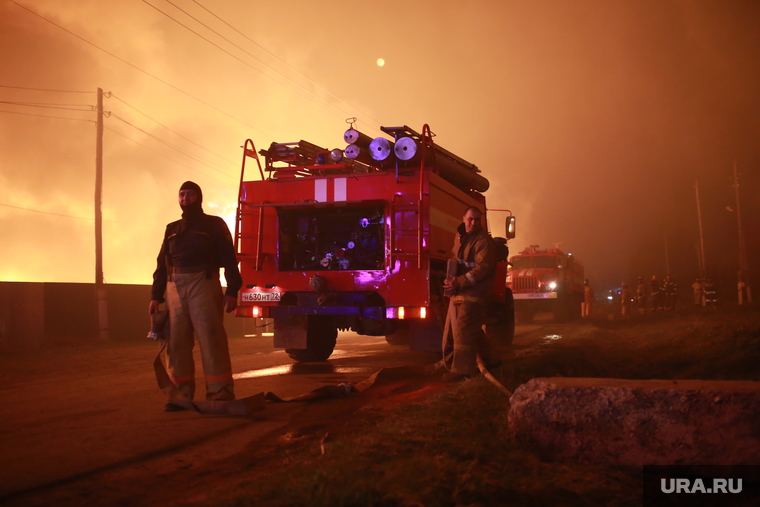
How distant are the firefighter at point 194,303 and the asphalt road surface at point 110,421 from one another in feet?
1.27

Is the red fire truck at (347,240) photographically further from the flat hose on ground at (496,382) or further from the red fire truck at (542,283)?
the red fire truck at (542,283)

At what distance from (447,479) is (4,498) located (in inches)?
83.9

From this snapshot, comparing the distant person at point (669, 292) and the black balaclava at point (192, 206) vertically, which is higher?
the black balaclava at point (192, 206)

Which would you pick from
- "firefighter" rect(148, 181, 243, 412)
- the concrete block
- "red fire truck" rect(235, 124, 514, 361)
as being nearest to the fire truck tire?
"red fire truck" rect(235, 124, 514, 361)

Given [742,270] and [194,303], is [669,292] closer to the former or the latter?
[742,270]

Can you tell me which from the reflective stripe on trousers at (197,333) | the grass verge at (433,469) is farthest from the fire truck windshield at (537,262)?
the reflective stripe on trousers at (197,333)

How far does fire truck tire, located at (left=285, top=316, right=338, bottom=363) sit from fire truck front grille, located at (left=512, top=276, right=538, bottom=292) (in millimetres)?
15014

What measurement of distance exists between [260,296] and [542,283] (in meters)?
16.3

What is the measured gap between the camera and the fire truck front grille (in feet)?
75.0

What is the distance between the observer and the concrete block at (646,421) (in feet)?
10.4

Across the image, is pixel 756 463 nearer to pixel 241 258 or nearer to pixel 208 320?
pixel 208 320

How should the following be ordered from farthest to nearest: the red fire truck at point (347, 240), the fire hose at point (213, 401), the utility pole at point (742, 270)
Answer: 1. the utility pole at point (742, 270)
2. the red fire truck at point (347, 240)
3. the fire hose at point (213, 401)

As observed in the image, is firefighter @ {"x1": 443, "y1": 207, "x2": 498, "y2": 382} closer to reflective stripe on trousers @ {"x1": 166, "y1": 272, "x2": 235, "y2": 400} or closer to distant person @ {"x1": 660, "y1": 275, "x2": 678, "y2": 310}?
reflective stripe on trousers @ {"x1": 166, "y1": 272, "x2": 235, "y2": 400}

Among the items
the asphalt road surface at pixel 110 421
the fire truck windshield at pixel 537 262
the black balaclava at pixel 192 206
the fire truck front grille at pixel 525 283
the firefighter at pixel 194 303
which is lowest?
the asphalt road surface at pixel 110 421
